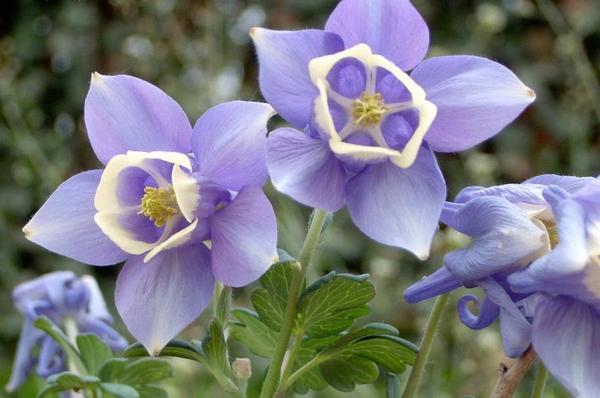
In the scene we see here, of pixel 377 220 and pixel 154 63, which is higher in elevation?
pixel 377 220

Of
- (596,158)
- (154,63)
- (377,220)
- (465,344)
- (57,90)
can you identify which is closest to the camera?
(377,220)

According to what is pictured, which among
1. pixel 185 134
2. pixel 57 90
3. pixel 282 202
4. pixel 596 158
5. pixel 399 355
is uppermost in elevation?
pixel 185 134

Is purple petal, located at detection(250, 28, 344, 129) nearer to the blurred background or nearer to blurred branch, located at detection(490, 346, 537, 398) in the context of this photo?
blurred branch, located at detection(490, 346, 537, 398)

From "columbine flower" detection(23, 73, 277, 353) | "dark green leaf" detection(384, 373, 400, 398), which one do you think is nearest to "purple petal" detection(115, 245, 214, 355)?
"columbine flower" detection(23, 73, 277, 353)

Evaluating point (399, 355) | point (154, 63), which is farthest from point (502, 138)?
point (399, 355)

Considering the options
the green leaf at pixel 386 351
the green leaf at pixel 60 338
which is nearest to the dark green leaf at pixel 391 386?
the green leaf at pixel 386 351

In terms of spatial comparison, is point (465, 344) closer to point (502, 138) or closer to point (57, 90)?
point (502, 138)

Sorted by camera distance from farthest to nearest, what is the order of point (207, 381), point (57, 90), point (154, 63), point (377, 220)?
point (57, 90) < point (154, 63) < point (207, 381) < point (377, 220)

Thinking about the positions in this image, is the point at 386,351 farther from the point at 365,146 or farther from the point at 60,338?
the point at 60,338

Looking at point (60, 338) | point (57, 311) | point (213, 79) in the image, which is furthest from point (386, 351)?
point (213, 79)
